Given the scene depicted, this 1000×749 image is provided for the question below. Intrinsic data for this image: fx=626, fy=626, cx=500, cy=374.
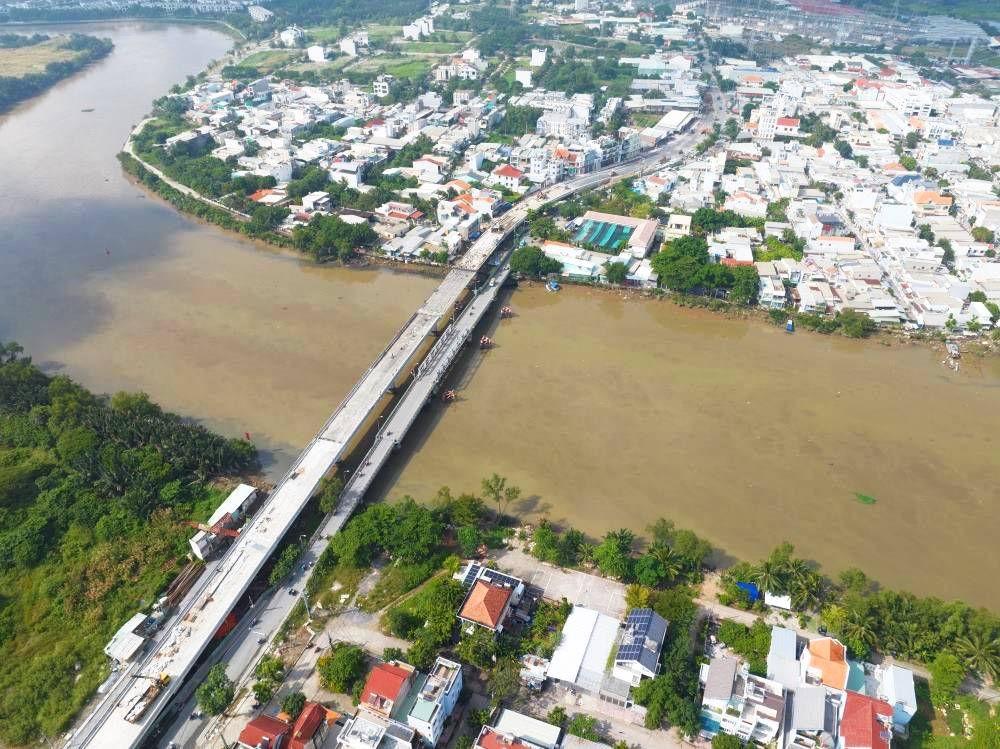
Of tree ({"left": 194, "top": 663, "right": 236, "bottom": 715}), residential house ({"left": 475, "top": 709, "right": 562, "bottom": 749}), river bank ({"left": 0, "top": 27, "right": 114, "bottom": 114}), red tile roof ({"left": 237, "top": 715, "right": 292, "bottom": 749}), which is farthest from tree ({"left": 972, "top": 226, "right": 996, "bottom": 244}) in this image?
river bank ({"left": 0, "top": 27, "right": 114, "bottom": 114})

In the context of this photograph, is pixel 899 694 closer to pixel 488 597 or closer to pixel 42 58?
pixel 488 597

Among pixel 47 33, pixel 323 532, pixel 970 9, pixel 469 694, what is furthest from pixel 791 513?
pixel 47 33

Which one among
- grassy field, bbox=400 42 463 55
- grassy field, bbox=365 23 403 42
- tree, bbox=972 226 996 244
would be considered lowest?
tree, bbox=972 226 996 244

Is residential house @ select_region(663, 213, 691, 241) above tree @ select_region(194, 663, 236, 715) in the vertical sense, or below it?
above

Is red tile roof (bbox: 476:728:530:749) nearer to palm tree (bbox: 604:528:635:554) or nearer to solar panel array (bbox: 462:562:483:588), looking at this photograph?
solar panel array (bbox: 462:562:483:588)

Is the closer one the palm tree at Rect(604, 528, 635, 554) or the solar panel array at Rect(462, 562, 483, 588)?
the solar panel array at Rect(462, 562, 483, 588)

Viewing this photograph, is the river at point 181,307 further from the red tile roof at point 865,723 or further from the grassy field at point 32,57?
the grassy field at point 32,57

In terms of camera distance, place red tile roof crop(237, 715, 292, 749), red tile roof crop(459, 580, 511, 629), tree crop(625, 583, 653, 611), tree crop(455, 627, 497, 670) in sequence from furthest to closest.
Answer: tree crop(625, 583, 653, 611) < red tile roof crop(459, 580, 511, 629) < tree crop(455, 627, 497, 670) < red tile roof crop(237, 715, 292, 749)

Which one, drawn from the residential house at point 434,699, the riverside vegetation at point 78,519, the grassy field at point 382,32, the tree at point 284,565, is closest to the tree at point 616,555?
the residential house at point 434,699
